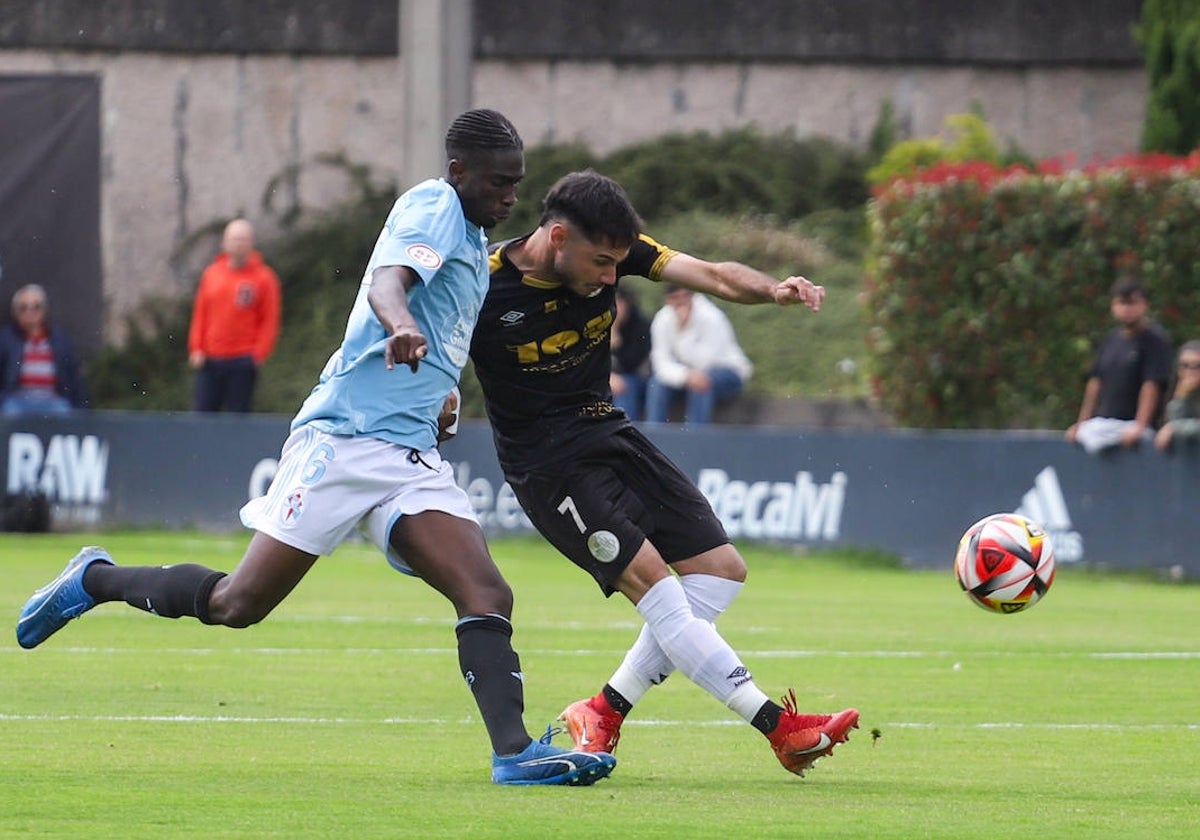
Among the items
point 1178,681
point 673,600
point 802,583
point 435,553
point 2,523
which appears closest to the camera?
point 435,553

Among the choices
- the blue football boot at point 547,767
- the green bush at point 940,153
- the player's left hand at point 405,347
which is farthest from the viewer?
the green bush at point 940,153

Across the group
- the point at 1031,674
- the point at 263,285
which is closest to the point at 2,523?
the point at 263,285

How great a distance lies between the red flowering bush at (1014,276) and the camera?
19.6 m

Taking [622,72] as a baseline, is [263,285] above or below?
below

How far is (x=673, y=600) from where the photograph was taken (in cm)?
767

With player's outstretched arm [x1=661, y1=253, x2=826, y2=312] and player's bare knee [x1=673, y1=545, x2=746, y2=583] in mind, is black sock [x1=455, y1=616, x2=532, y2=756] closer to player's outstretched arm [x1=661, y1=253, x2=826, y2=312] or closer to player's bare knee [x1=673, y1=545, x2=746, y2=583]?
player's bare knee [x1=673, y1=545, x2=746, y2=583]

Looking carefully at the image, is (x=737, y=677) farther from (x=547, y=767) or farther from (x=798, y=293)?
(x=798, y=293)

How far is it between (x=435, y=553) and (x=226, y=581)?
72 cm

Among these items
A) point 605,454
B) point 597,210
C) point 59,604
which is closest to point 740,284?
point 597,210

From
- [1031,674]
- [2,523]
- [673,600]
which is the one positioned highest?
[673,600]

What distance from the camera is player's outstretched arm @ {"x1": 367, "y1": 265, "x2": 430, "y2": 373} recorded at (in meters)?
6.36

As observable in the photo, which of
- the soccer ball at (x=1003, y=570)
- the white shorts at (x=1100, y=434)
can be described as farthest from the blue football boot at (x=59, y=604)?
the white shorts at (x=1100, y=434)

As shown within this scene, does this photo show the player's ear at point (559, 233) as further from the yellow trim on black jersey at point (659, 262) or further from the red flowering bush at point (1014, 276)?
the red flowering bush at point (1014, 276)

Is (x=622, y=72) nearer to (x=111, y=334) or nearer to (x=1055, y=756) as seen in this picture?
(x=111, y=334)
